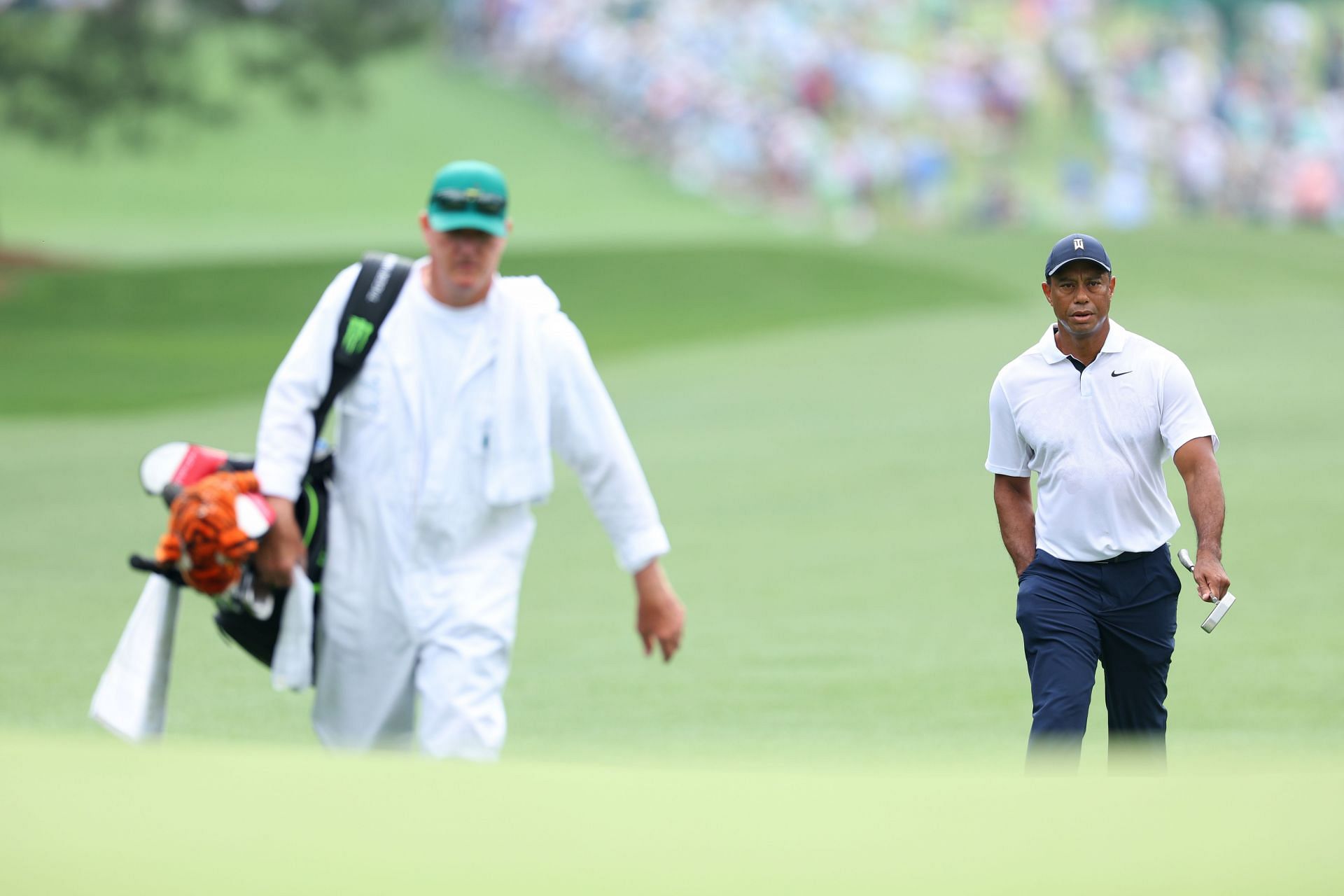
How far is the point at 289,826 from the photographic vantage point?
84.5 inches

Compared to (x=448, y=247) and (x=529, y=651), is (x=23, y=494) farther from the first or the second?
(x=448, y=247)

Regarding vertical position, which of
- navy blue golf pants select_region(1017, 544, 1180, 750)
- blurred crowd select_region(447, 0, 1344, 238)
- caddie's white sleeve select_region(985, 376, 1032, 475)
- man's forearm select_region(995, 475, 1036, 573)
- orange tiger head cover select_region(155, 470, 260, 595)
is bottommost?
orange tiger head cover select_region(155, 470, 260, 595)

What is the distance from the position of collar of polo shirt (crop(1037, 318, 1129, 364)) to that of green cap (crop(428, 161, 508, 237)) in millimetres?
1682

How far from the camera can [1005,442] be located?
5969mm

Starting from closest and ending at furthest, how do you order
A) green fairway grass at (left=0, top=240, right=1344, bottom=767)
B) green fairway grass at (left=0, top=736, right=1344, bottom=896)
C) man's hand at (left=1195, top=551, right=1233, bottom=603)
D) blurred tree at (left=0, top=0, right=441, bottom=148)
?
green fairway grass at (left=0, top=736, right=1344, bottom=896) → man's hand at (left=1195, top=551, right=1233, bottom=603) → green fairway grass at (left=0, top=240, right=1344, bottom=767) → blurred tree at (left=0, top=0, right=441, bottom=148)

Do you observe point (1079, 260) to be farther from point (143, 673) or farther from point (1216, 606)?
point (143, 673)

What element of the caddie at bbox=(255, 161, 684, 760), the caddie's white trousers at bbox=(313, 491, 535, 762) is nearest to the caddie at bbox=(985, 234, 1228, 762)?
the caddie at bbox=(255, 161, 684, 760)

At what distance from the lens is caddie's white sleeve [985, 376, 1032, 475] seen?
5.92 metres

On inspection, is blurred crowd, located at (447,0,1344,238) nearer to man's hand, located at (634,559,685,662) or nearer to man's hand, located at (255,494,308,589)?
man's hand, located at (634,559,685,662)

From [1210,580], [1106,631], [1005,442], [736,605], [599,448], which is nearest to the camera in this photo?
[599,448]

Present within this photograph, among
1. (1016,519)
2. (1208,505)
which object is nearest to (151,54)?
(1016,519)

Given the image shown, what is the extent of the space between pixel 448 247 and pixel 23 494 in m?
11.5

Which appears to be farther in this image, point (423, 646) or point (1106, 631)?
point (1106, 631)

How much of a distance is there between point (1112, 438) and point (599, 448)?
5.12ft
